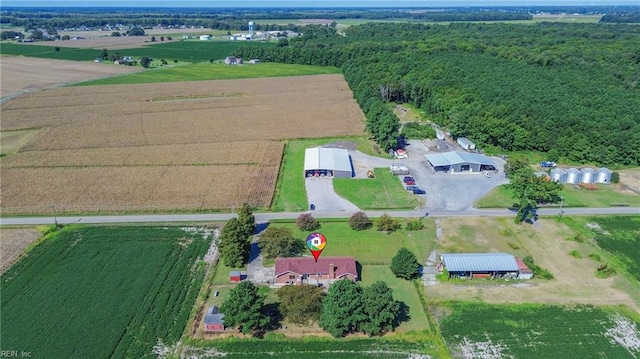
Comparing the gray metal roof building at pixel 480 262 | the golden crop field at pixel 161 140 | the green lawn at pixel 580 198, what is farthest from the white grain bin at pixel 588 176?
the golden crop field at pixel 161 140

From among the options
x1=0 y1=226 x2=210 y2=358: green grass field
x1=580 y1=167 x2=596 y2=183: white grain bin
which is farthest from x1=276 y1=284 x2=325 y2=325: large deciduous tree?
x1=580 y1=167 x2=596 y2=183: white grain bin

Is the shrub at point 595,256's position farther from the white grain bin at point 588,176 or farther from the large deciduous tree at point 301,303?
the large deciduous tree at point 301,303

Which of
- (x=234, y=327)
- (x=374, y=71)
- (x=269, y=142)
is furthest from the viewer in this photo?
(x=374, y=71)

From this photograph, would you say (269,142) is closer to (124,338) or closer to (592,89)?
(124,338)

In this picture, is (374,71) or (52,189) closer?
(52,189)

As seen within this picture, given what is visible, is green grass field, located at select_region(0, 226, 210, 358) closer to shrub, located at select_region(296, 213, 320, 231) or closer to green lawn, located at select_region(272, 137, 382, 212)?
shrub, located at select_region(296, 213, 320, 231)

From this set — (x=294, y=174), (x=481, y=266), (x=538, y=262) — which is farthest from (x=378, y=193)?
(x=538, y=262)

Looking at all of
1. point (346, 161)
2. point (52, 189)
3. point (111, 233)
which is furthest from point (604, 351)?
point (52, 189)
